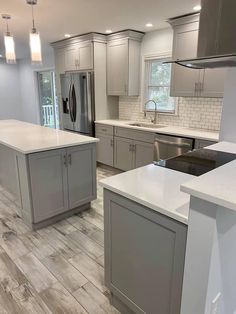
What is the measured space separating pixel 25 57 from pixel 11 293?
7.72 metres

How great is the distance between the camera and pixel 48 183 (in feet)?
8.61

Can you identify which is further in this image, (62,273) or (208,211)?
(62,273)

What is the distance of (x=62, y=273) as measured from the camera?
204cm

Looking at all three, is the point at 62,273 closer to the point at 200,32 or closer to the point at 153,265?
the point at 153,265

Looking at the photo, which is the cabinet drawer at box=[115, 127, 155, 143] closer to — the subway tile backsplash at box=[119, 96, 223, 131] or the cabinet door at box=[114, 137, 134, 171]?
the cabinet door at box=[114, 137, 134, 171]

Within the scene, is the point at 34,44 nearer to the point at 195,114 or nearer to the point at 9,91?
the point at 195,114

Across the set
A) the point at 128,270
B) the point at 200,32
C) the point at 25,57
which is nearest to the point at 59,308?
the point at 128,270

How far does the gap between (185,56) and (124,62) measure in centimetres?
129

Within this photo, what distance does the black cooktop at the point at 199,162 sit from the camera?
1.63m

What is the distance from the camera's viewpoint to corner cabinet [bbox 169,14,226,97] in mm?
3196

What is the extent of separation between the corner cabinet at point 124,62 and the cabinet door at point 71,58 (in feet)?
2.36

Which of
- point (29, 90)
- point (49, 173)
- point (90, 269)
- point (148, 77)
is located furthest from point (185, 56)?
point (29, 90)

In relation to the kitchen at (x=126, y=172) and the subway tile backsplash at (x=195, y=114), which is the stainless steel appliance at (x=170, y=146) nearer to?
the kitchen at (x=126, y=172)

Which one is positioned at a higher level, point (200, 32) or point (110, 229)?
point (200, 32)
